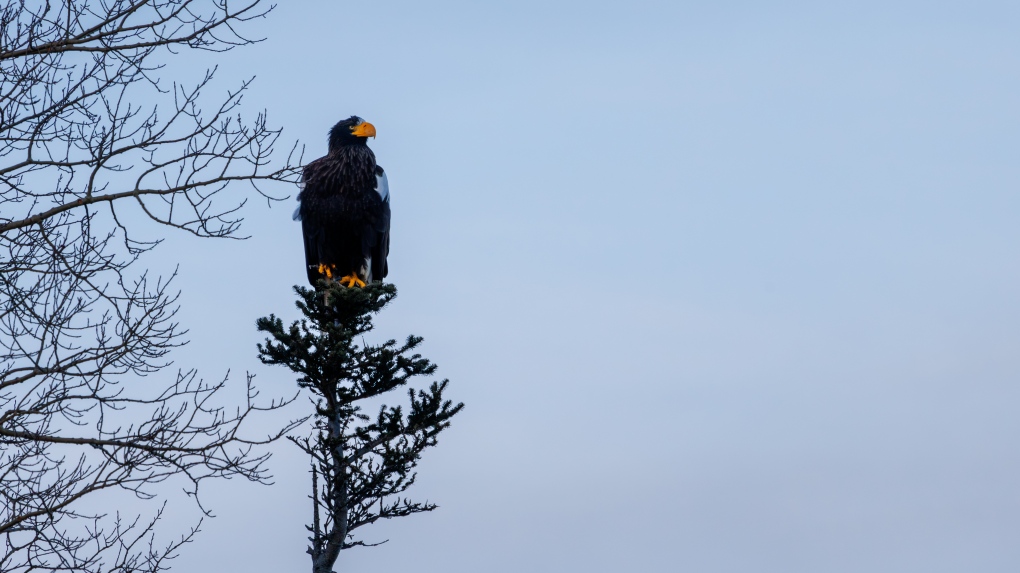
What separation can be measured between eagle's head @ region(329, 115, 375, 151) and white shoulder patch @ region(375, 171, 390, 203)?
473 mm

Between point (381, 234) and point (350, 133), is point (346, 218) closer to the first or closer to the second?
point (381, 234)

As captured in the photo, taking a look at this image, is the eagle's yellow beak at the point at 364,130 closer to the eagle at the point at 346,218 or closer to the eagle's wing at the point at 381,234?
the eagle at the point at 346,218

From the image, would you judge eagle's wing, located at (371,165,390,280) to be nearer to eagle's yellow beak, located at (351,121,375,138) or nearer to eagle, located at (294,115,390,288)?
eagle, located at (294,115,390,288)

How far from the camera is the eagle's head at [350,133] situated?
41.9ft

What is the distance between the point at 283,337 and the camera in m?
9.17

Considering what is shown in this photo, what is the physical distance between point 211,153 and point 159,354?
1.31 meters

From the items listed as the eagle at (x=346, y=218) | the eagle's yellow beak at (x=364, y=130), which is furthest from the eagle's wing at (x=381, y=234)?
the eagle's yellow beak at (x=364, y=130)

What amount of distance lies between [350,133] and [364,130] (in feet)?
0.69

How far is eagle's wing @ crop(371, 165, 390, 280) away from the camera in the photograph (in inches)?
489

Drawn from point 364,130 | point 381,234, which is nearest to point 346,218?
point 381,234

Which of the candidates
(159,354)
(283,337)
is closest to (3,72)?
(159,354)

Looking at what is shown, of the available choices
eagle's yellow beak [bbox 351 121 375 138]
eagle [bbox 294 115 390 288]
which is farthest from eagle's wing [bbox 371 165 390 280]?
eagle's yellow beak [bbox 351 121 375 138]

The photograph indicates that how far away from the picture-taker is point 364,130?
41.9ft

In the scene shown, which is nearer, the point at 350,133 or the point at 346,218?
the point at 346,218
